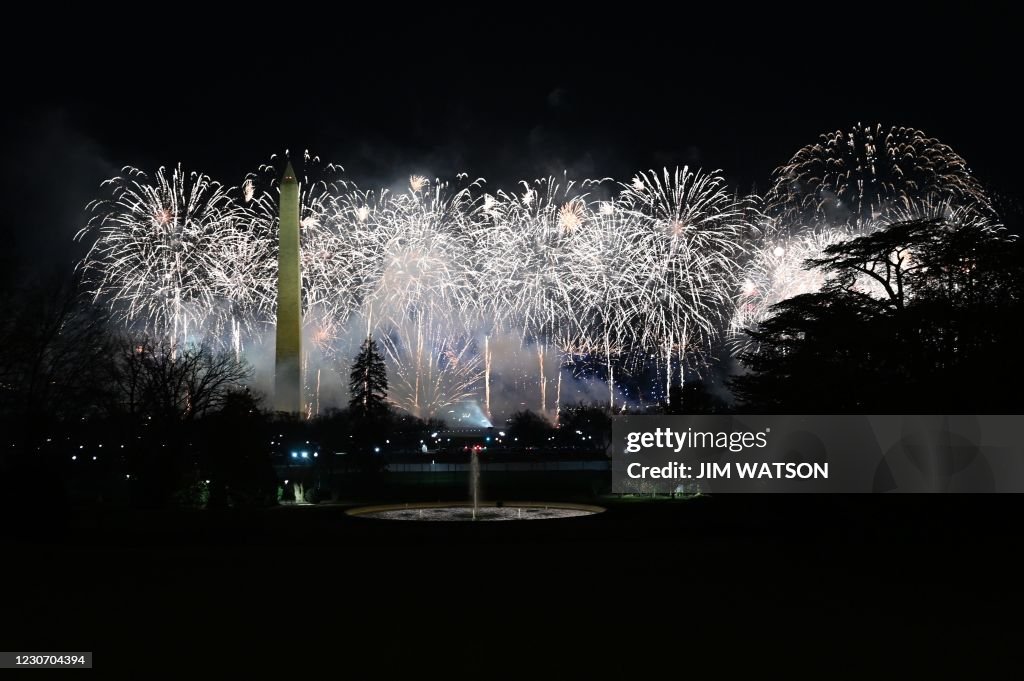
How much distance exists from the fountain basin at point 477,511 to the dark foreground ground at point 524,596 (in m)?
6.61

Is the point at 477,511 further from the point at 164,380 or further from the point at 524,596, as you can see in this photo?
the point at 164,380

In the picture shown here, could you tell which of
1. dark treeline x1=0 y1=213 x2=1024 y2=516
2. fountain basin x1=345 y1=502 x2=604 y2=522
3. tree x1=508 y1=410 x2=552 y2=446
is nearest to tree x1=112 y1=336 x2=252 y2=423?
dark treeline x1=0 y1=213 x2=1024 y2=516

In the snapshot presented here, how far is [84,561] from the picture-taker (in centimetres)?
1822

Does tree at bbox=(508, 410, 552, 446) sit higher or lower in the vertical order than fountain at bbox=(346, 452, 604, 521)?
higher

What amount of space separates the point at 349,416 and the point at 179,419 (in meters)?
36.2

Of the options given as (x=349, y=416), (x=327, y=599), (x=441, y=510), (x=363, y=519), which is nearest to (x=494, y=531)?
(x=363, y=519)

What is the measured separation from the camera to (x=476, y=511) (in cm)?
3275

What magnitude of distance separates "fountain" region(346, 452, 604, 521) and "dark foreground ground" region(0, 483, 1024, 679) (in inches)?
265

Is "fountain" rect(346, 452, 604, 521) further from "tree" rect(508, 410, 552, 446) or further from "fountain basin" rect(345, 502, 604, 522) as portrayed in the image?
"tree" rect(508, 410, 552, 446)

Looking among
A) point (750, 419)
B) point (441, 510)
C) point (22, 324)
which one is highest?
point (22, 324)

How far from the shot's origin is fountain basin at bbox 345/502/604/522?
3117 centimetres

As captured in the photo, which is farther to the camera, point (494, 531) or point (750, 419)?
point (750, 419)

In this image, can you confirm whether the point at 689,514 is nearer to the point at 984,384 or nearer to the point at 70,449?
the point at 984,384

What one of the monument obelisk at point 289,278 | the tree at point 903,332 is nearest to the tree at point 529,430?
the monument obelisk at point 289,278
